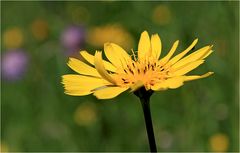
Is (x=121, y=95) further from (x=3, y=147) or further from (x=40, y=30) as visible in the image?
(x=40, y=30)

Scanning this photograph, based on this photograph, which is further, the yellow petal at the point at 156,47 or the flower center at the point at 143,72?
the yellow petal at the point at 156,47

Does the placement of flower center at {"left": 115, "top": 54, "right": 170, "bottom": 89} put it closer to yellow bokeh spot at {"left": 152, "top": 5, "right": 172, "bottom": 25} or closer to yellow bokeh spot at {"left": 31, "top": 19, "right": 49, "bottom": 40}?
yellow bokeh spot at {"left": 152, "top": 5, "right": 172, "bottom": 25}

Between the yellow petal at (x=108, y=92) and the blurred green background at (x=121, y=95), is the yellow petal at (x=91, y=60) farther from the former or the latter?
the blurred green background at (x=121, y=95)

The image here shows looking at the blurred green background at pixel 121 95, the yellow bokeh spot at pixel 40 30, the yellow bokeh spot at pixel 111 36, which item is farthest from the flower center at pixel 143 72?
the yellow bokeh spot at pixel 40 30

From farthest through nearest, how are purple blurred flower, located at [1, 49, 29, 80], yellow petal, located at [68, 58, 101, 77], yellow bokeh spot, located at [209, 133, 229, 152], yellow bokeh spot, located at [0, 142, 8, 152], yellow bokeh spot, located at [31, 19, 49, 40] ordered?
yellow bokeh spot, located at [31, 19, 49, 40]
purple blurred flower, located at [1, 49, 29, 80]
yellow bokeh spot, located at [0, 142, 8, 152]
yellow bokeh spot, located at [209, 133, 229, 152]
yellow petal, located at [68, 58, 101, 77]

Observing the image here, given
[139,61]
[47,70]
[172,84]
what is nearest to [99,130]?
[47,70]

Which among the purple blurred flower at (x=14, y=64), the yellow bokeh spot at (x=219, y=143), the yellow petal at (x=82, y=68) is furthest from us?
the purple blurred flower at (x=14, y=64)

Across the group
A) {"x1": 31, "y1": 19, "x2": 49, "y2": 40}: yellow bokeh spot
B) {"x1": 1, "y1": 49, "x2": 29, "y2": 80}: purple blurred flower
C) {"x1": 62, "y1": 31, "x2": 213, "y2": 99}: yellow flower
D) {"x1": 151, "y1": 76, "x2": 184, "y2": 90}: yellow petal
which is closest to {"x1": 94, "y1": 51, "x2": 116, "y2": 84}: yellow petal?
{"x1": 62, "y1": 31, "x2": 213, "y2": 99}: yellow flower
